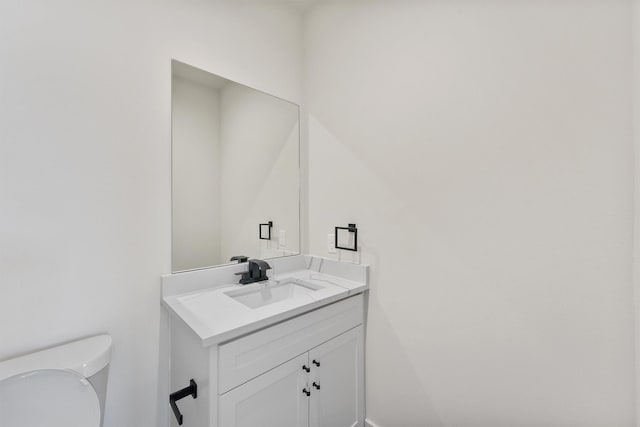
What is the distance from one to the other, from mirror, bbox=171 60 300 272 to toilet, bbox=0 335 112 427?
0.48 meters

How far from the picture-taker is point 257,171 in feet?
5.52

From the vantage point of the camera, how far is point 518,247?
42.1 inches

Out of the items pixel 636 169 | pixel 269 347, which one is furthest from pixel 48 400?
pixel 636 169

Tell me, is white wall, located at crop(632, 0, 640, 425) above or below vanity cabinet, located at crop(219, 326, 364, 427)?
above

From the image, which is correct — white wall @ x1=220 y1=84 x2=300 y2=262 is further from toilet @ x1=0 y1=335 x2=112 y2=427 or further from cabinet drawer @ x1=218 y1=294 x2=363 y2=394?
toilet @ x1=0 y1=335 x2=112 y2=427

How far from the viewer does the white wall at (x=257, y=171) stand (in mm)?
1535

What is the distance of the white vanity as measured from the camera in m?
Answer: 0.96

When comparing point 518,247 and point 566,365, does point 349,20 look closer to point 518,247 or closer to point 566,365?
point 518,247

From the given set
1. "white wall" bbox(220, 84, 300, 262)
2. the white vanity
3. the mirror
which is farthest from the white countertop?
"white wall" bbox(220, 84, 300, 262)

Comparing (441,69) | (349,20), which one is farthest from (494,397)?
(349,20)

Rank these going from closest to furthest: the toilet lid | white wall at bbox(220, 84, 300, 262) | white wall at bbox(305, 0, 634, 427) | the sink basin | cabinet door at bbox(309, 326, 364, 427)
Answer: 1. the toilet lid
2. white wall at bbox(305, 0, 634, 427)
3. cabinet door at bbox(309, 326, 364, 427)
4. the sink basin
5. white wall at bbox(220, 84, 300, 262)

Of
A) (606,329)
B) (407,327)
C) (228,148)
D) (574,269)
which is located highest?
(228,148)

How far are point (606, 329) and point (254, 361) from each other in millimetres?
1239

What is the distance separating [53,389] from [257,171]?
125 centimetres
